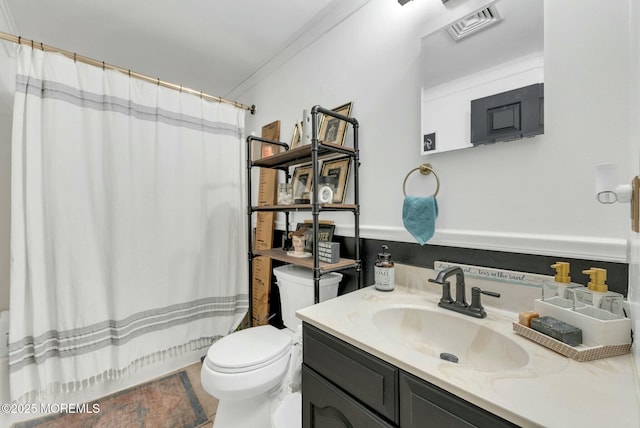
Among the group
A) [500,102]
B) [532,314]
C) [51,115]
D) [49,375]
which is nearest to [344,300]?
[532,314]

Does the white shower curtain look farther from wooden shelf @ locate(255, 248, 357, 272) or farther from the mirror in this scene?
the mirror

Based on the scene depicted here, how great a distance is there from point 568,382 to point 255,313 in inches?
73.2

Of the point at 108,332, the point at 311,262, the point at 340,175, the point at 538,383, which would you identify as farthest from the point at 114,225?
the point at 538,383

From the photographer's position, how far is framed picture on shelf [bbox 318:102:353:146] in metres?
1.48

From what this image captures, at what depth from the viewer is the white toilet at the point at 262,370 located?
1.16 metres

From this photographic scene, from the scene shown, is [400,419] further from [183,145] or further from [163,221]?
[183,145]

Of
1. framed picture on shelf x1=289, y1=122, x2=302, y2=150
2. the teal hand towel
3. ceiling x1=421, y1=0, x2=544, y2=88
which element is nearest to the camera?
ceiling x1=421, y1=0, x2=544, y2=88

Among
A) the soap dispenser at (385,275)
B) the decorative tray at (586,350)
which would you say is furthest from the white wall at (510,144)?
the decorative tray at (586,350)

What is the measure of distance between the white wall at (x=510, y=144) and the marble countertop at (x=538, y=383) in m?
0.37

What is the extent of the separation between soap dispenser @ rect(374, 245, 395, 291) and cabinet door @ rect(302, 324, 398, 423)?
420 millimetres

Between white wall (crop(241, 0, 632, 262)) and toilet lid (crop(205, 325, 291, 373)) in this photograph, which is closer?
white wall (crop(241, 0, 632, 262))

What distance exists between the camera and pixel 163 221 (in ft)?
5.79

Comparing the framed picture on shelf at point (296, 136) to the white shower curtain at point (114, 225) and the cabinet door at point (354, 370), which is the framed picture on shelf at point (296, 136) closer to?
the white shower curtain at point (114, 225)

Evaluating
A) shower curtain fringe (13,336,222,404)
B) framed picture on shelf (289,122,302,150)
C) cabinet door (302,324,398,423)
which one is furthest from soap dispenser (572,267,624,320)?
shower curtain fringe (13,336,222,404)
